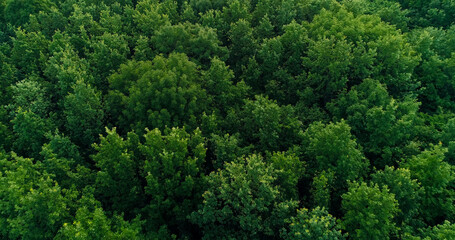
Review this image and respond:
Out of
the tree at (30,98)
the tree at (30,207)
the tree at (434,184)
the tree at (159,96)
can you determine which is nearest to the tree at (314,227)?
the tree at (434,184)

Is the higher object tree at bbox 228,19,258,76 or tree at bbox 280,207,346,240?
tree at bbox 228,19,258,76

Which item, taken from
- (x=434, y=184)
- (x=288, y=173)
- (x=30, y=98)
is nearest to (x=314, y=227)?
(x=288, y=173)

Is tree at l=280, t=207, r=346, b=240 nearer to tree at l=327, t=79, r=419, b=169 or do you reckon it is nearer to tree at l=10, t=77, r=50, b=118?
tree at l=327, t=79, r=419, b=169

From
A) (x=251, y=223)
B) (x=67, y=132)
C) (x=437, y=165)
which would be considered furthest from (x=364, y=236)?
(x=67, y=132)

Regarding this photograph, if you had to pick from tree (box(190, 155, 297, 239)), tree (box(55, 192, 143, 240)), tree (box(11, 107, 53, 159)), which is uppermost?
tree (box(190, 155, 297, 239))

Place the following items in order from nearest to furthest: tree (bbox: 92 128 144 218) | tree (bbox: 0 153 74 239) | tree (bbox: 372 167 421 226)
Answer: tree (bbox: 0 153 74 239) < tree (bbox: 372 167 421 226) < tree (bbox: 92 128 144 218)

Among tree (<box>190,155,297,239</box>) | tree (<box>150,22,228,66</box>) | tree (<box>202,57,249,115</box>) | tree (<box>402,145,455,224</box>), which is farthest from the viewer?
tree (<box>150,22,228,66</box>)

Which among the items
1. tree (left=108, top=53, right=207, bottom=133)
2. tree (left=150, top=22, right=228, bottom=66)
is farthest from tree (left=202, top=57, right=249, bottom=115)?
tree (left=150, top=22, right=228, bottom=66)
